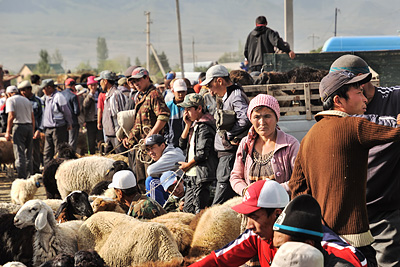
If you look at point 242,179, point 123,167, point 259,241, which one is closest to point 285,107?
point 123,167

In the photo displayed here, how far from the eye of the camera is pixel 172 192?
6.59 m

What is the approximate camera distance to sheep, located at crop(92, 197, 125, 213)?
576 centimetres

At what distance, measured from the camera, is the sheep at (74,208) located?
18.9 ft

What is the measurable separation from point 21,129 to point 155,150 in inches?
218

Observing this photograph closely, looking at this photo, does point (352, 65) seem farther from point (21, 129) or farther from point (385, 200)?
point (21, 129)

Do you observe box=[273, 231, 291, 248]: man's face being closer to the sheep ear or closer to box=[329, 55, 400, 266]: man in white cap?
box=[329, 55, 400, 266]: man in white cap

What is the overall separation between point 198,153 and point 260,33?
538 cm

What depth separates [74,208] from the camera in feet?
19.0

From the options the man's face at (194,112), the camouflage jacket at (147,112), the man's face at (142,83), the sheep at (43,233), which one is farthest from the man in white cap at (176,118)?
the sheep at (43,233)

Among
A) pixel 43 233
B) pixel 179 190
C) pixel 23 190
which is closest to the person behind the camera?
pixel 43 233

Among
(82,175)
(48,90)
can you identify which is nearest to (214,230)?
(82,175)

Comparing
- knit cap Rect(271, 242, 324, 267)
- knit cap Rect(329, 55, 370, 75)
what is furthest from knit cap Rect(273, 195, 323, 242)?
knit cap Rect(329, 55, 370, 75)

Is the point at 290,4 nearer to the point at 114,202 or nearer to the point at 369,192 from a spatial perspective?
the point at 114,202

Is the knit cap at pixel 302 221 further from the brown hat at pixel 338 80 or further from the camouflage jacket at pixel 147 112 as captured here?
the camouflage jacket at pixel 147 112
